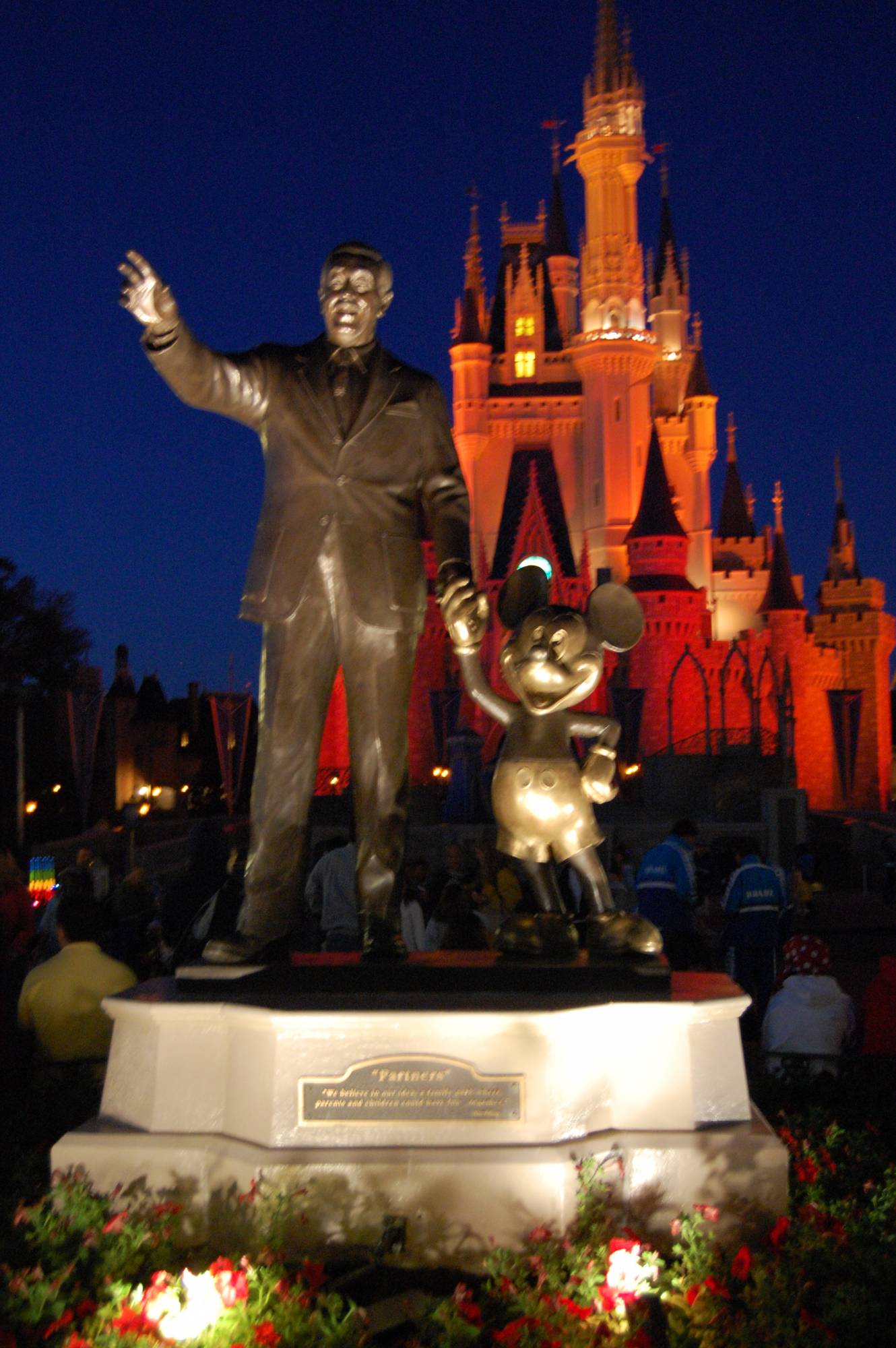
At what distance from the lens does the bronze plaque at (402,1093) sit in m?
4.07

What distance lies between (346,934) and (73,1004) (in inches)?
80.7

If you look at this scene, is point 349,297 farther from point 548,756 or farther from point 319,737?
point 548,756

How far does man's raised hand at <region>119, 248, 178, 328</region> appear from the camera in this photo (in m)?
4.54

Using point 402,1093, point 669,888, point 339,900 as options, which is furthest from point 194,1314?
point 669,888

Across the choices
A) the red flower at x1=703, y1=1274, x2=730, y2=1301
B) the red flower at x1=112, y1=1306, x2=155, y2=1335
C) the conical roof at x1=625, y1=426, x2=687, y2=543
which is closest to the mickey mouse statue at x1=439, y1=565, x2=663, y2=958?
the red flower at x1=703, y1=1274, x2=730, y2=1301

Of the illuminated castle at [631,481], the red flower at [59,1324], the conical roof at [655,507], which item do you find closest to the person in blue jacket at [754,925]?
the red flower at [59,1324]

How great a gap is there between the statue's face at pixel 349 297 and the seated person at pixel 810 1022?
335 cm

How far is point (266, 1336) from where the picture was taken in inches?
135

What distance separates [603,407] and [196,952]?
55092 mm

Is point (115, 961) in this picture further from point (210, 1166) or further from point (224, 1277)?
point (224, 1277)

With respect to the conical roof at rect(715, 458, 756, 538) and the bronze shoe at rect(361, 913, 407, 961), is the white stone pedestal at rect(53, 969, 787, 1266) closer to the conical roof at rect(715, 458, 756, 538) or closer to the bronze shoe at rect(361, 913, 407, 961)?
the bronze shoe at rect(361, 913, 407, 961)

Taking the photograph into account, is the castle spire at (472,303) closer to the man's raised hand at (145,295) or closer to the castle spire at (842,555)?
the castle spire at (842,555)

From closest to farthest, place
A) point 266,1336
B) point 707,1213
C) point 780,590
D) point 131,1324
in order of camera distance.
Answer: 1. point 266,1336
2. point 131,1324
3. point 707,1213
4. point 780,590

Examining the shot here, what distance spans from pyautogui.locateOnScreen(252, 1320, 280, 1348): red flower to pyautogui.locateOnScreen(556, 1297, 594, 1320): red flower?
67cm
